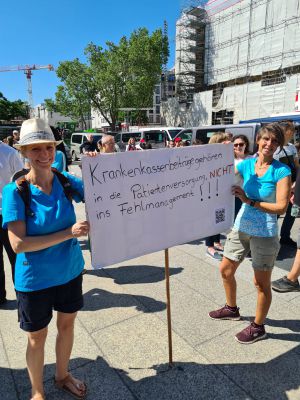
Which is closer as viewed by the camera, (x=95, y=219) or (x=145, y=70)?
(x=95, y=219)

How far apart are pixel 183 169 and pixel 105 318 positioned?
1661 mm

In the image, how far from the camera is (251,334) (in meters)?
2.54

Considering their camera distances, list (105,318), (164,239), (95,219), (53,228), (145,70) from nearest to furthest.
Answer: (53,228) → (95,219) → (164,239) → (105,318) → (145,70)

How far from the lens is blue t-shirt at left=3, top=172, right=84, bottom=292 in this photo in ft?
5.33

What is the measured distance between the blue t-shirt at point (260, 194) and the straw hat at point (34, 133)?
1494 millimetres

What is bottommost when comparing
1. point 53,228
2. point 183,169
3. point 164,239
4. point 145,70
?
point 164,239

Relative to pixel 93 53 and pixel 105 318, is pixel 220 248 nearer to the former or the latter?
pixel 105 318

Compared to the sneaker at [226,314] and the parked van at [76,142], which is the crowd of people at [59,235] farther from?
the parked van at [76,142]

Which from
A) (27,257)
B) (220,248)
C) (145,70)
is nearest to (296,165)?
(220,248)

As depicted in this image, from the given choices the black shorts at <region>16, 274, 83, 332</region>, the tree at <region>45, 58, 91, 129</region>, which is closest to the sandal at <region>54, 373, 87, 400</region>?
the black shorts at <region>16, 274, 83, 332</region>

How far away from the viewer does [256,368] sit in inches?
89.6

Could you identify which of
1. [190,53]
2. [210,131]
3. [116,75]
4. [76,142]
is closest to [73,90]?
[116,75]

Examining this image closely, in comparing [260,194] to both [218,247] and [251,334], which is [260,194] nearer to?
[251,334]

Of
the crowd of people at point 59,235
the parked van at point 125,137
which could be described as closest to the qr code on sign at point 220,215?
the crowd of people at point 59,235
